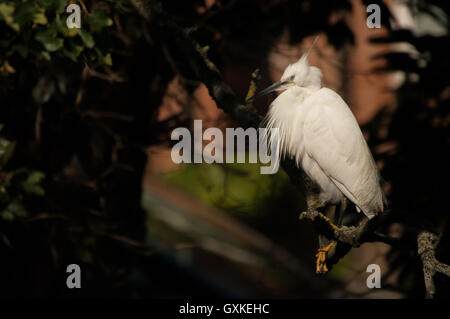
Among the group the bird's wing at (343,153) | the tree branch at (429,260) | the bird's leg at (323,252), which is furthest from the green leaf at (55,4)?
the tree branch at (429,260)

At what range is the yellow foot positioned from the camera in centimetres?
158

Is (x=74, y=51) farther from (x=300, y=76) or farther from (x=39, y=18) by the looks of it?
(x=300, y=76)

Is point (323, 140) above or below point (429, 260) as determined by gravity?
above

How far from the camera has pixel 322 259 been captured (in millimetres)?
1609

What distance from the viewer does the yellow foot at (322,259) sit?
158cm

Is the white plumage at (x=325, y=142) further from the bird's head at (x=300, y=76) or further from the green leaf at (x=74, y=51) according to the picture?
the green leaf at (x=74, y=51)

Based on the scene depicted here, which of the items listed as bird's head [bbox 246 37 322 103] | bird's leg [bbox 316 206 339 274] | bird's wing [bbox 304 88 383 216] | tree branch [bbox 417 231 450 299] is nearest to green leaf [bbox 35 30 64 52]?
bird's head [bbox 246 37 322 103]

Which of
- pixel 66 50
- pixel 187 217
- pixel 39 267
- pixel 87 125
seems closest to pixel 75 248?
pixel 39 267

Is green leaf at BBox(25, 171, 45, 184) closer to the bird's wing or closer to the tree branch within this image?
the bird's wing

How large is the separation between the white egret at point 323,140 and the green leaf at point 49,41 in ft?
2.09

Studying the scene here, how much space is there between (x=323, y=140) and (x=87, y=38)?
0.76m

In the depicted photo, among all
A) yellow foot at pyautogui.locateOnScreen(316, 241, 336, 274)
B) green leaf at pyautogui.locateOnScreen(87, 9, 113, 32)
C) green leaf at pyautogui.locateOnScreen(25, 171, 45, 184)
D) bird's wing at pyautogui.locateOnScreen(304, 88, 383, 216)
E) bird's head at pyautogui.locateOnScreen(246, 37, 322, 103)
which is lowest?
yellow foot at pyautogui.locateOnScreen(316, 241, 336, 274)

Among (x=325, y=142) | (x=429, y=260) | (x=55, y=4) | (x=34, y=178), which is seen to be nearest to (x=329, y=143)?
(x=325, y=142)

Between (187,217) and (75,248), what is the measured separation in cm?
295
